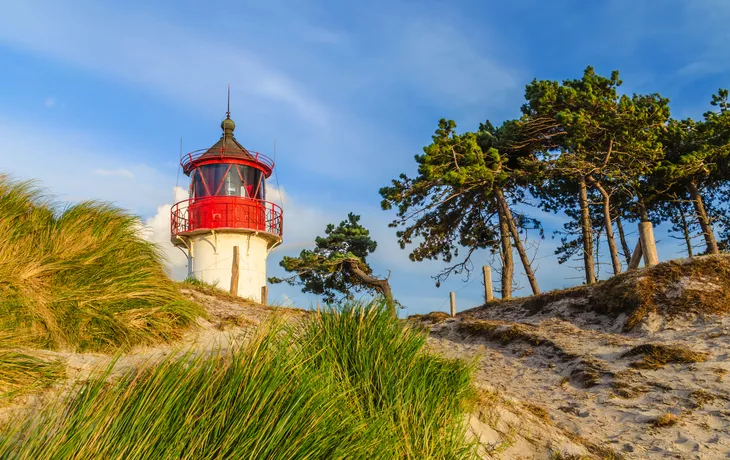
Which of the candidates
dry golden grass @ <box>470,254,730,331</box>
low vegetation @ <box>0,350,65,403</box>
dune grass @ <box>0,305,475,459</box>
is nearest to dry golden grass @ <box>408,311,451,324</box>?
dry golden grass @ <box>470,254,730,331</box>

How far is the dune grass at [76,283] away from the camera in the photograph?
18.2 feet

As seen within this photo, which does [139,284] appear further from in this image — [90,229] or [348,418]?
[348,418]

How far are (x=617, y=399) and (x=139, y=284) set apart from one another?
6120mm

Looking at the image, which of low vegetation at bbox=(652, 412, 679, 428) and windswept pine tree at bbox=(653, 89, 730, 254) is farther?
windswept pine tree at bbox=(653, 89, 730, 254)

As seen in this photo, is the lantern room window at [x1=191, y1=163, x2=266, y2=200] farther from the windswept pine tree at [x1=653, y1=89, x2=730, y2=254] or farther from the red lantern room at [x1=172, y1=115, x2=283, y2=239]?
the windswept pine tree at [x1=653, y1=89, x2=730, y2=254]

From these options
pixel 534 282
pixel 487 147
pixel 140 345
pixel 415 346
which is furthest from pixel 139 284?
pixel 487 147

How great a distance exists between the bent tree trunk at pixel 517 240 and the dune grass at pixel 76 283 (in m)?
15.0

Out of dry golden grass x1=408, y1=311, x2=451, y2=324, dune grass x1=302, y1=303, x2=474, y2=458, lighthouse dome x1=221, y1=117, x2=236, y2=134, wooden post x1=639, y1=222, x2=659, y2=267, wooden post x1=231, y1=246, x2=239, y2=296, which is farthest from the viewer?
lighthouse dome x1=221, y1=117, x2=236, y2=134

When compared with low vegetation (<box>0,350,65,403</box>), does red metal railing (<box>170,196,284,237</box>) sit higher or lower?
higher

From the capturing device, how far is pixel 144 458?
300 centimetres

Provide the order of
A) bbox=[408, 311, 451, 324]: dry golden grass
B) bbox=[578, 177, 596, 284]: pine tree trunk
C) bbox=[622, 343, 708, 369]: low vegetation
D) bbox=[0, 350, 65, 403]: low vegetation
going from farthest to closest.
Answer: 1. bbox=[578, 177, 596, 284]: pine tree trunk
2. bbox=[408, 311, 451, 324]: dry golden grass
3. bbox=[622, 343, 708, 369]: low vegetation
4. bbox=[0, 350, 65, 403]: low vegetation

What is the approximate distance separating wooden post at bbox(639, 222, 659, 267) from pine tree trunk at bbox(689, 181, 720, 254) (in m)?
9.75

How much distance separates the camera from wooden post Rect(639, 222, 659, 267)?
42.2 feet

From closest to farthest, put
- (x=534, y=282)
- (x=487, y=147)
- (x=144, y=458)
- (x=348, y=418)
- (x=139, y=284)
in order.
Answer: (x=144, y=458) < (x=348, y=418) < (x=139, y=284) < (x=534, y=282) < (x=487, y=147)
